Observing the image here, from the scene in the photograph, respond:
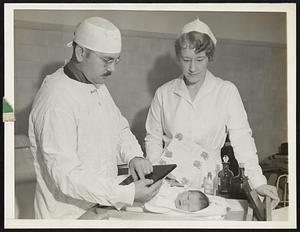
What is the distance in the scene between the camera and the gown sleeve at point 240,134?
1.82m

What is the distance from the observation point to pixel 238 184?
1.80 meters

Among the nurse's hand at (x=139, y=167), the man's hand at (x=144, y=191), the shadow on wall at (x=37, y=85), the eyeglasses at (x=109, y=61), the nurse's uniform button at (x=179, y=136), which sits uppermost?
the eyeglasses at (x=109, y=61)

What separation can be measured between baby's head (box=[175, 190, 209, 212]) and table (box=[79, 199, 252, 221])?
37mm

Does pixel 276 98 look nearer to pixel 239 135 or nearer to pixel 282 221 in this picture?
pixel 239 135

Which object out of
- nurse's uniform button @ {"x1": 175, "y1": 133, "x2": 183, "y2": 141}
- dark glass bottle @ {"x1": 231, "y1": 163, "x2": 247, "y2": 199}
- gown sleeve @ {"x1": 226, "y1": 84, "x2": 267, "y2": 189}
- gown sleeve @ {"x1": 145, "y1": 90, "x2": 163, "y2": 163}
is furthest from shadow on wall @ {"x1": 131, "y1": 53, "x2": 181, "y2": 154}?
dark glass bottle @ {"x1": 231, "y1": 163, "x2": 247, "y2": 199}

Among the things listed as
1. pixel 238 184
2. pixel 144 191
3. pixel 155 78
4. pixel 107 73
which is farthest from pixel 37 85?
pixel 238 184

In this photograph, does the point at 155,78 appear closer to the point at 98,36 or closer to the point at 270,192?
the point at 98,36

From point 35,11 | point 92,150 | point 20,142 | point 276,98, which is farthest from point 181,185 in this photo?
point 35,11

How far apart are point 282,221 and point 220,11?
0.78 metres

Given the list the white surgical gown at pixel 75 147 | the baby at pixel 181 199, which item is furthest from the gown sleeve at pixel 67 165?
the baby at pixel 181 199

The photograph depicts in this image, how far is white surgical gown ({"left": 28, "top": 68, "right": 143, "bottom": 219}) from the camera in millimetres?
1756

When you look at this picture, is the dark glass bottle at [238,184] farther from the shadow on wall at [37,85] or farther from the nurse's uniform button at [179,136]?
the shadow on wall at [37,85]

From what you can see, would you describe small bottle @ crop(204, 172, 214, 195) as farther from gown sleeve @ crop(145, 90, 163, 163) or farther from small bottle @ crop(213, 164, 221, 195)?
gown sleeve @ crop(145, 90, 163, 163)

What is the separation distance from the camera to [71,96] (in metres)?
1.77
